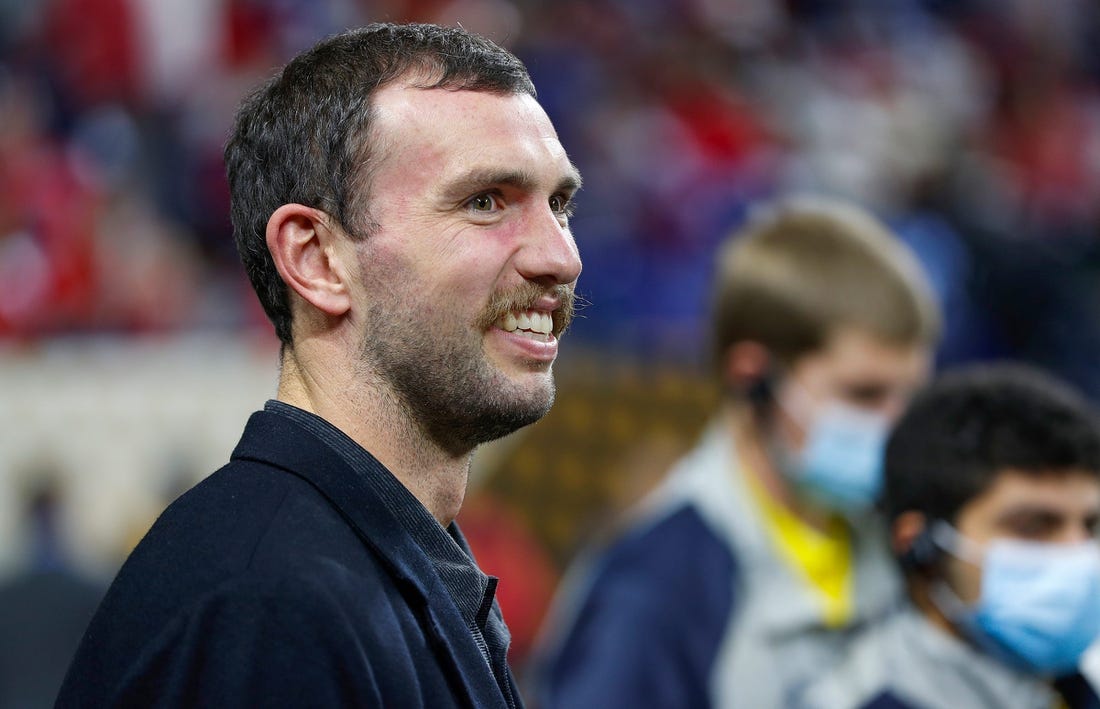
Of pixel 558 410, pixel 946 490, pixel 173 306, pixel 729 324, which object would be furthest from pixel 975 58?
pixel 946 490

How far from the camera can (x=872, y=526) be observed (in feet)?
11.7

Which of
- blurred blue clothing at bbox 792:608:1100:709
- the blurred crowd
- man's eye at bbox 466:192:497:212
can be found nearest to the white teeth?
man's eye at bbox 466:192:497:212

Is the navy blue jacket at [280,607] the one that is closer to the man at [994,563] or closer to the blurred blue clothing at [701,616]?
the man at [994,563]

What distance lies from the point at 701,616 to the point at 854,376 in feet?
2.28

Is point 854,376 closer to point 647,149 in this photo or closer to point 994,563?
point 994,563

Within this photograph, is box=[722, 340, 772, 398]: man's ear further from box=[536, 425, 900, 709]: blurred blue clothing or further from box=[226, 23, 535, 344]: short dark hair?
box=[226, 23, 535, 344]: short dark hair

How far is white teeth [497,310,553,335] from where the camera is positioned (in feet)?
6.09

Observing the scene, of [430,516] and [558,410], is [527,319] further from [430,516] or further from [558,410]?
[558,410]

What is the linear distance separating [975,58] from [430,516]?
31.7 feet

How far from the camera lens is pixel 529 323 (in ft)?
6.16

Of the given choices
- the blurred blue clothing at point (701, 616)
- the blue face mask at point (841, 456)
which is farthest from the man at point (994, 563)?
the blue face mask at point (841, 456)

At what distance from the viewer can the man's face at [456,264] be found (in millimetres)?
1821

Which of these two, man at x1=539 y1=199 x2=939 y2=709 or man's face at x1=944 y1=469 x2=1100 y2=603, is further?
man at x1=539 y1=199 x2=939 y2=709

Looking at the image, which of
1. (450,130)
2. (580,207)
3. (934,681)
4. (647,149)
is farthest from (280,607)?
(647,149)
